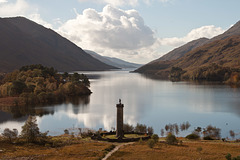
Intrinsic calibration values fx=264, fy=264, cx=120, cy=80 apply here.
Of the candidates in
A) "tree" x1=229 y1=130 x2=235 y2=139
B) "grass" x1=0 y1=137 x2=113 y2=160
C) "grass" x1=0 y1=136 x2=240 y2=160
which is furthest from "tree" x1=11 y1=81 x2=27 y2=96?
"tree" x1=229 y1=130 x2=235 y2=139

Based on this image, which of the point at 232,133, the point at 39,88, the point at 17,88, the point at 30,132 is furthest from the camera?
the point at 39,88

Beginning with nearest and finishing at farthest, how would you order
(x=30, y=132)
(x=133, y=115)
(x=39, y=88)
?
(x=30, y=132), (x=133, y=115), (x=39, y=88)

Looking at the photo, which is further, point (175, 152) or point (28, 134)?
point (28, 134)

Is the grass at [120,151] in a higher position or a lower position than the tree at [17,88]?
lower

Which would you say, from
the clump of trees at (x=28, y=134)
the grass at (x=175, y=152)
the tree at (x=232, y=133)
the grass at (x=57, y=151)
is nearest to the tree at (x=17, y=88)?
the clump of trees at (x=28, y=134)

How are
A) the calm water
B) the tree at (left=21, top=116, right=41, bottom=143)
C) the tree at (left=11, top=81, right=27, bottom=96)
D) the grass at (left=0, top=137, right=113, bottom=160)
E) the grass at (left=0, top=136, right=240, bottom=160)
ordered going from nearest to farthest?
1. the grass at (left=0, top=136, right=240, bottom=160)
2. the grass at (left=0, top=137, right=113, bottom=160)
3. the tree at (left=21, top=116, right=41, bottom=143)
4. the calm water
5. the tree at (left=11, top=81, right=27, bottom=96)

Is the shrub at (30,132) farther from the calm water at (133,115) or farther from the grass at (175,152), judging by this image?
the grass at (175,152)

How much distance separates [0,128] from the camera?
295ft

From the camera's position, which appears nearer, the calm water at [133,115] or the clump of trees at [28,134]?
the clump of trees at [28,134]

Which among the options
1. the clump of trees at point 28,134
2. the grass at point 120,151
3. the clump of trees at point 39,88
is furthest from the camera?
the clump of trees at point 39,88

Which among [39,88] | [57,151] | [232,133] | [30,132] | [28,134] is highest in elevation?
[39,88]

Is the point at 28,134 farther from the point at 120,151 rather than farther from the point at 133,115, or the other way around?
the point at 133,115

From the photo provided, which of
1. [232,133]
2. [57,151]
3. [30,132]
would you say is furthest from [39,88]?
[232,133]

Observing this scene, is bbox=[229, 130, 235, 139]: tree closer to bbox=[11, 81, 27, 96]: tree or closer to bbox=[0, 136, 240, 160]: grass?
bbox=[0, 136, 240, 160]: grass
